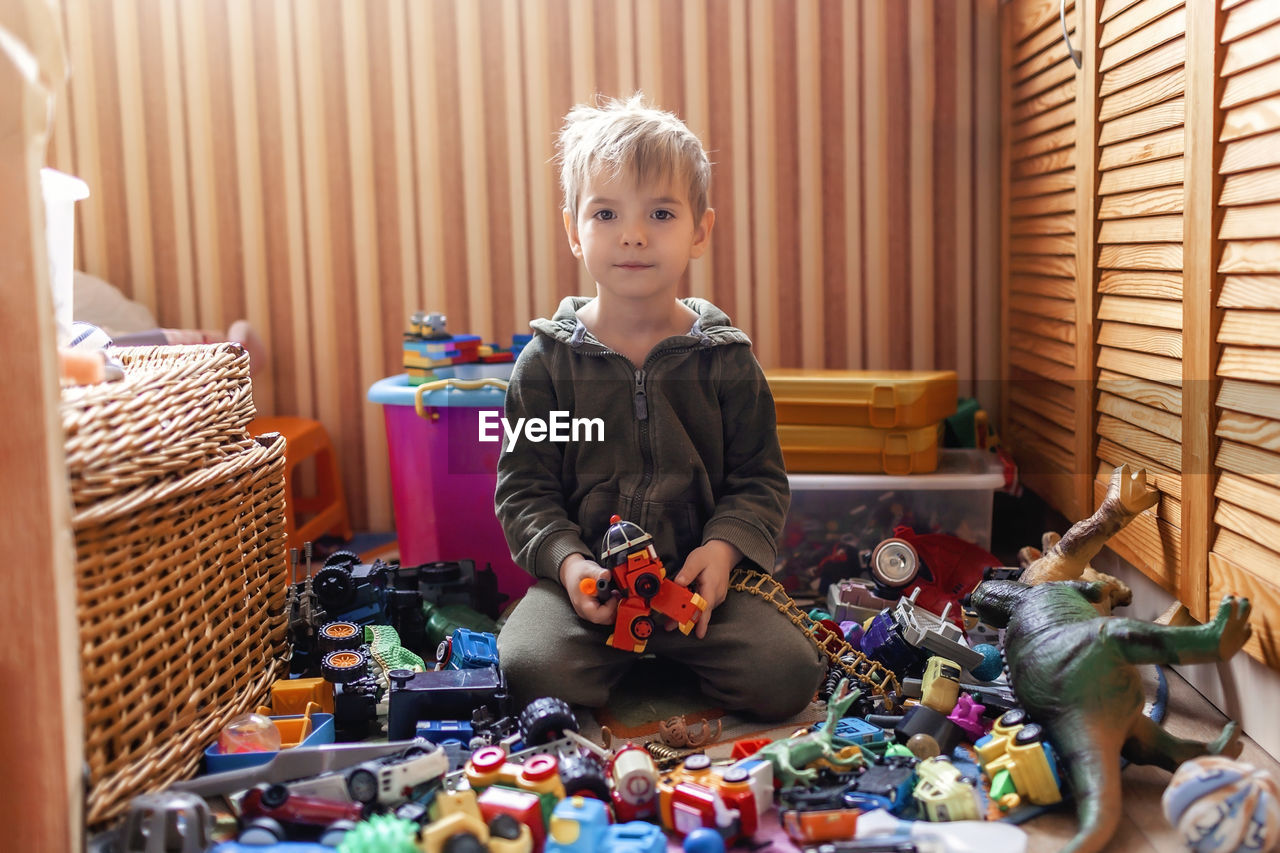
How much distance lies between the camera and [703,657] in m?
1.37

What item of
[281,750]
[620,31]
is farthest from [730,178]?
[281,750]

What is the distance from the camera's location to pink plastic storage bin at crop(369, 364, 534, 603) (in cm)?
179

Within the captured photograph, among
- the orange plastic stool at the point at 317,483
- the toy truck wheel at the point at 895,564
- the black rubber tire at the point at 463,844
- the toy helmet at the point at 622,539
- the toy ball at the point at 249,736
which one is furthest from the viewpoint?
the orange plastic stool at the point at 317,483

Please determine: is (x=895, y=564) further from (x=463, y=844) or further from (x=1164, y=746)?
(x=463, y=844)

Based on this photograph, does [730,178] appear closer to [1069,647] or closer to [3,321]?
[1069,647]

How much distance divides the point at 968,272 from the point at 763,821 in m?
1.47

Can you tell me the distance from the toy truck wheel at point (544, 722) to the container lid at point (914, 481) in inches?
30.3

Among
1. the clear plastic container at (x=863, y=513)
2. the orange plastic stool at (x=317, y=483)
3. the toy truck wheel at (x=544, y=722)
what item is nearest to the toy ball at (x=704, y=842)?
the toy truck wheel at (x=544, y=722)

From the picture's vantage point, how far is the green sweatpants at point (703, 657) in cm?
132

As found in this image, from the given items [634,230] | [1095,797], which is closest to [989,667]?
[1095,797]

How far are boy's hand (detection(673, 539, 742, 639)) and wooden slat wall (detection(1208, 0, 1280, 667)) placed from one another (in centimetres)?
56

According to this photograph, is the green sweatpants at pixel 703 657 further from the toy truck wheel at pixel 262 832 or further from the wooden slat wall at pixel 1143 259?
the wooden slat wall at pixel 1143 259

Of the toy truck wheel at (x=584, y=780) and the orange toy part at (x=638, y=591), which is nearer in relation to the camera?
the toy truck wheel at (x=584, y=780)

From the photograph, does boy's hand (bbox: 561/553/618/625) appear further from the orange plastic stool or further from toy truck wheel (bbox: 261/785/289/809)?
the orange plastic stool
